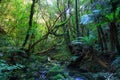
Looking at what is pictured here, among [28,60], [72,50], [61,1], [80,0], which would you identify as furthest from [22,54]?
[80,0]

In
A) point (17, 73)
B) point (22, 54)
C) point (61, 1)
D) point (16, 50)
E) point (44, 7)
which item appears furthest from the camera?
point (61, 1)

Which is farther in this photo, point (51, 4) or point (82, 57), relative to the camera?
point (51, 4)

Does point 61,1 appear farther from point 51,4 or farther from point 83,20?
point 83,20

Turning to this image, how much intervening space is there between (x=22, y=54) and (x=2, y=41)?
51.5 inches

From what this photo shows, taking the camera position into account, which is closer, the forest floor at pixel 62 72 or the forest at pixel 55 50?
the forest floor at pixel 62 72

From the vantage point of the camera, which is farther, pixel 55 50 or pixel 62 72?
pixel 55 50

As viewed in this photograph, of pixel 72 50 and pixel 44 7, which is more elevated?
pixel 44 7

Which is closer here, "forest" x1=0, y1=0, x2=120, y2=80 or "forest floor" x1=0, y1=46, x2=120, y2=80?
"forest floor" x1=0, y1=46, x2=120, y2=80

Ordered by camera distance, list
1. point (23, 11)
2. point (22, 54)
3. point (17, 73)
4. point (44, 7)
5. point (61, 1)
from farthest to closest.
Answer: point (61, 1), point (44, 7), point (23, 11), point (22, 54), point (17, 73)

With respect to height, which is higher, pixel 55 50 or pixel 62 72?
pixel 55 50

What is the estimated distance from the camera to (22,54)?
1060cm

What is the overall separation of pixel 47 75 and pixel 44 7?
8730 millimetres

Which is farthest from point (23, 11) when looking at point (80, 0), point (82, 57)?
point (80, 0)

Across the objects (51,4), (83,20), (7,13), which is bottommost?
(83,20)
